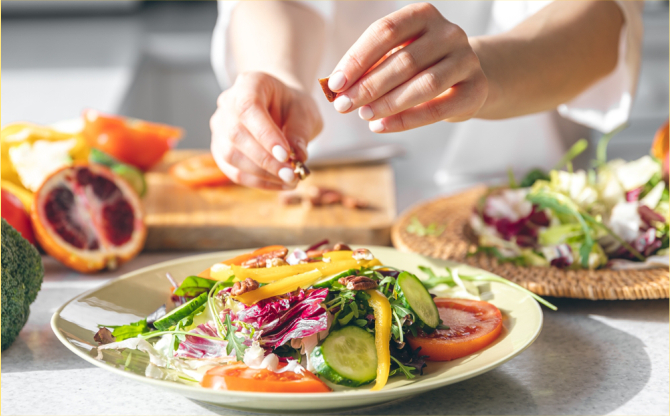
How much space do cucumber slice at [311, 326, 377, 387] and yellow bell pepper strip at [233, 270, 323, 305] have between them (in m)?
0.10

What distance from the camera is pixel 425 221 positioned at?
1568 mm

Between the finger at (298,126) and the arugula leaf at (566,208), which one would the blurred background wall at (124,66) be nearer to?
the arugula leaf at (566,208)

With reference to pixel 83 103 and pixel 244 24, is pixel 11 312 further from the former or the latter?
pixel 83 103

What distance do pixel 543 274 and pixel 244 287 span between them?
0.66m

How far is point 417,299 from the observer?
88 cm

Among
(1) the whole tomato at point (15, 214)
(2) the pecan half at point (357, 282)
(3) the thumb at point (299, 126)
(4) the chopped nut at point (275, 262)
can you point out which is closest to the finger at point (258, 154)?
(3) the thumb at point (299, 126)

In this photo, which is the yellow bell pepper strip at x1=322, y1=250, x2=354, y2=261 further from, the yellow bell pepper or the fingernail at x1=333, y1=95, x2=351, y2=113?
the fingernail at x1=333, y1=95, x2=351, y2=113

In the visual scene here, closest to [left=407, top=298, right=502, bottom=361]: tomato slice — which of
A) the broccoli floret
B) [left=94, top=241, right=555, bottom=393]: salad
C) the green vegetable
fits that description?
[left=94, top=241, right=555, bottom=393]: salad

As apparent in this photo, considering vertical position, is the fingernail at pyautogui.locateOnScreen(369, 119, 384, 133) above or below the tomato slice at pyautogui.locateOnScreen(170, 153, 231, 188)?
above

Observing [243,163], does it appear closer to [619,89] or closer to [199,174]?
[199,174]

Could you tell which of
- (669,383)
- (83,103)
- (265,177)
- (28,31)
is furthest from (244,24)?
(28,31)

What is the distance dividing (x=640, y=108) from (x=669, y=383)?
3374 millimetres

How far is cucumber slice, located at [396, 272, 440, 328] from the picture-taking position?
0.86m

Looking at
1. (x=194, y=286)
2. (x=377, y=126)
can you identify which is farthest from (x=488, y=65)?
(x=194, y=286)
